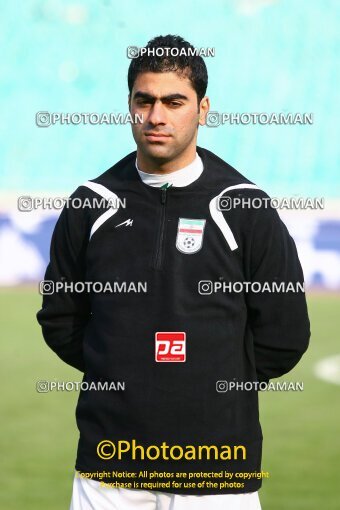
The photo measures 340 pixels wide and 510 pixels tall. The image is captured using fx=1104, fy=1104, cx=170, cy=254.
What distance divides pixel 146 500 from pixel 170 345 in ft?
1.49

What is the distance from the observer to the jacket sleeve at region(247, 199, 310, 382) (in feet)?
10.1

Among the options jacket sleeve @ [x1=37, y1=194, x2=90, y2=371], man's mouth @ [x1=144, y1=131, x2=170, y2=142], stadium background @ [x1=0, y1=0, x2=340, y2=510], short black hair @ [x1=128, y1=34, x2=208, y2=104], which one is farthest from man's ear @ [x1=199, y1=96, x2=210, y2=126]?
stadium background @ [x1=0, y1=0, x2=340, y2=510]

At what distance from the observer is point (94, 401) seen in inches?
121

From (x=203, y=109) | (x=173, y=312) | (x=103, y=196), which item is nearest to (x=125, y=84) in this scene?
(x=203, y=109)

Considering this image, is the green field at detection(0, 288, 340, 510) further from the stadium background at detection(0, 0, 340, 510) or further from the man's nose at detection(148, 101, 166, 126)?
the stadium background at detection(0, 0, 340, 510)

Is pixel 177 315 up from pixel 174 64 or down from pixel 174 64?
down

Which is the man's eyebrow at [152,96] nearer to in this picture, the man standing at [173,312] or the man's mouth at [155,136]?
the man standing at [173,312]

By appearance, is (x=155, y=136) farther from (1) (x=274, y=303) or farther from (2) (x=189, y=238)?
(1) (x=274, y=303)

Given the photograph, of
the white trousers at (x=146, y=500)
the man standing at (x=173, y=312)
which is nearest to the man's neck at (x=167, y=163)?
the man standing at (x=173, y=312)

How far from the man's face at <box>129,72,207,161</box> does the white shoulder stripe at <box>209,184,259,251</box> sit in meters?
0.17

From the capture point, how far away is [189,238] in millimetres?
3049

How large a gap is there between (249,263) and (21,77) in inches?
520

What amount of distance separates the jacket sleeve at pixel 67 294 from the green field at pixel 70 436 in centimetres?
198

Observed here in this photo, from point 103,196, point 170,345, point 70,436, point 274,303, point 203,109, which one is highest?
point 70,436
